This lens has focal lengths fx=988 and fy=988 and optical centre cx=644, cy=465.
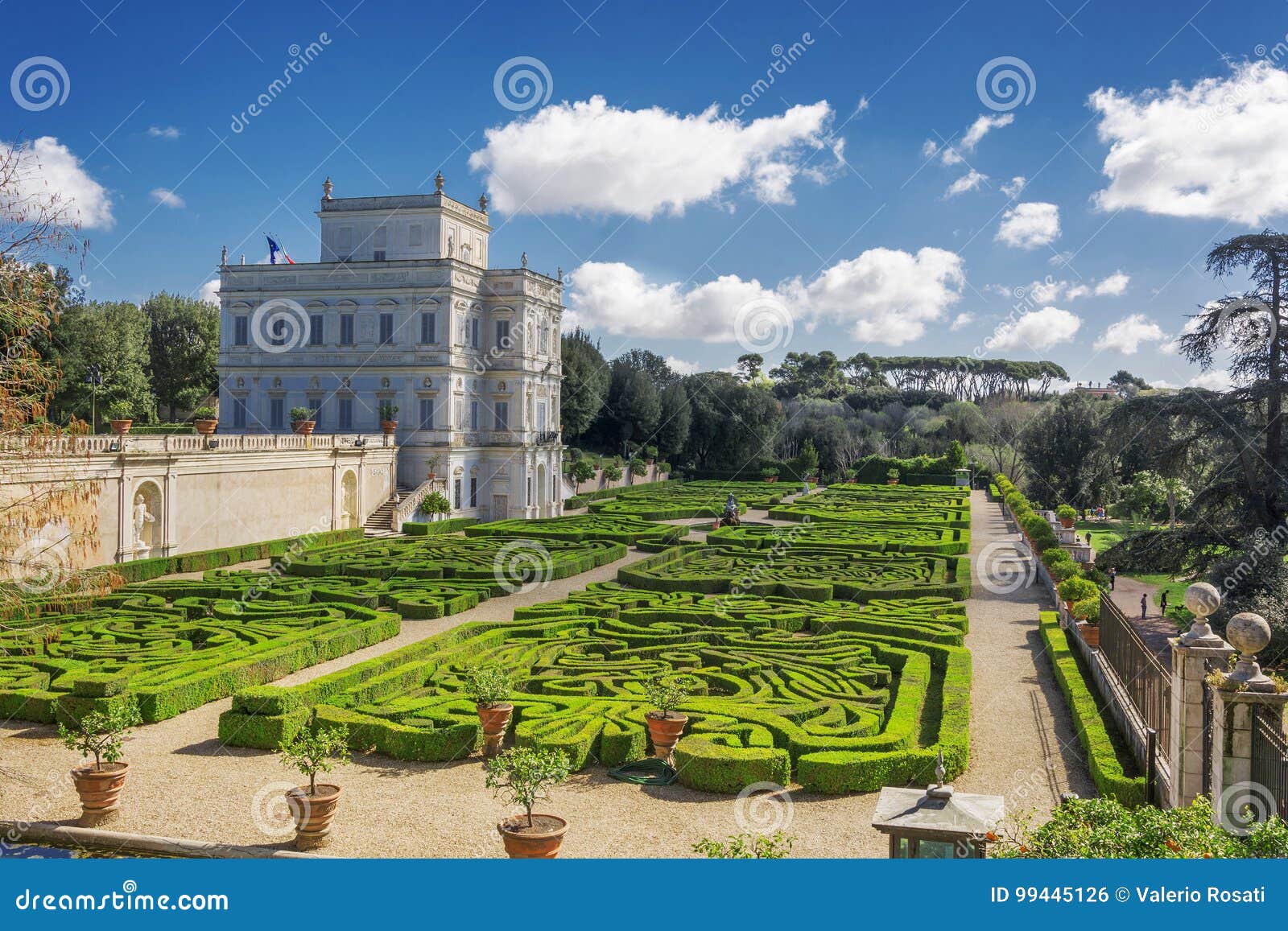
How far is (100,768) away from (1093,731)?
430 inches

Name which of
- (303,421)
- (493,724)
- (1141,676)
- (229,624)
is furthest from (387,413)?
(1141,676)

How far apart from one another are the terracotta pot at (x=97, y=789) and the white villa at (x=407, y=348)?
32121 mm

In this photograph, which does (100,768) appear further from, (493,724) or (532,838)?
(532,838)

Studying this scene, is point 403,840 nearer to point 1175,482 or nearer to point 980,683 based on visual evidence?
point 980,683

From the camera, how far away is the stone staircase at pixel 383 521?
37219 mm

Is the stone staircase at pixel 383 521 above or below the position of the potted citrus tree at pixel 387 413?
below

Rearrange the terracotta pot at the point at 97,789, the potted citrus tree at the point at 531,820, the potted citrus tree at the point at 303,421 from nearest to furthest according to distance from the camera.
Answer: the potted citrus tree at the point at 531,820, the terracotta pot at the point at 97,789, the potted citrus tree at the point at 303,421

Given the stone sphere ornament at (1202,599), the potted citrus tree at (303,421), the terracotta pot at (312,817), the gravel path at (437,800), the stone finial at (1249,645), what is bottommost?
the gravel path at (437,800)

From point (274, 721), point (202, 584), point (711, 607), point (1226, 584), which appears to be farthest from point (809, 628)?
point (202, 584)

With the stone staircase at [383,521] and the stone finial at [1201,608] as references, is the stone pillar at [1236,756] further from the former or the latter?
the stone staircase at [383,521]

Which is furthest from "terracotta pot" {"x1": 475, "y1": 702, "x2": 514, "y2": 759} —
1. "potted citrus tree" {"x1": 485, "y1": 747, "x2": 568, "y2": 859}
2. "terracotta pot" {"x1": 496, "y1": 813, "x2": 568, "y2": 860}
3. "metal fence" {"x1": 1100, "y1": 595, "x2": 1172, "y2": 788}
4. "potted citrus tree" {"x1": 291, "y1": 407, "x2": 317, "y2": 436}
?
"potted citrus tree" {"x1": 291, "y1": 407, "x2": 317, "y2": 436}

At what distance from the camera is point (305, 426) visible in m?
35.7

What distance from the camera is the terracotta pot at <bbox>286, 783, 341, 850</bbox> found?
8938 millimetres

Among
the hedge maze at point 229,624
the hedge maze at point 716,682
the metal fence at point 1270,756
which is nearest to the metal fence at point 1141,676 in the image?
the metal fence at point 1270,756
